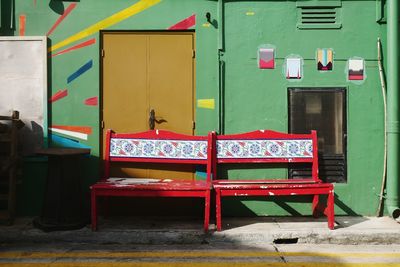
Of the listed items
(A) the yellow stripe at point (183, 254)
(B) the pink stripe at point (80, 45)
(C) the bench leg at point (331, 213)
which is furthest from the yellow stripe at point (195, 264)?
(B) the pink stripe at point (80, 45)

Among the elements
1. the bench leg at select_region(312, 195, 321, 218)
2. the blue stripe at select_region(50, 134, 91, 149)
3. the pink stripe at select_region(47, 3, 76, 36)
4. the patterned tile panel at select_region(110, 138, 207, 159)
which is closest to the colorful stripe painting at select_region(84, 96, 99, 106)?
the blue stripe at select_region(50, 134, 91, 149)

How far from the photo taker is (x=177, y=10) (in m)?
6.20

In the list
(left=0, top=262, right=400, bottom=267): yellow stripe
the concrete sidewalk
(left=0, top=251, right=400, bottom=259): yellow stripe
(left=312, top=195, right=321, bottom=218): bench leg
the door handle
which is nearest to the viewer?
(left=0, top=262, right=400, bottom=267): yellow stripe

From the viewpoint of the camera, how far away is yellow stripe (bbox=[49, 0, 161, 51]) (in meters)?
6.20

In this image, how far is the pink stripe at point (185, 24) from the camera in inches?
244

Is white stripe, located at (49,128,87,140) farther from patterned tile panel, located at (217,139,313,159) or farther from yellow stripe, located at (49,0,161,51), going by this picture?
patterned tile panel, located at (217,139,313,159)

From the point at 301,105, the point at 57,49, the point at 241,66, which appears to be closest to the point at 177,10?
the point at 241,66

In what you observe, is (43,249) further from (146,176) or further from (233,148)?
(233,148)

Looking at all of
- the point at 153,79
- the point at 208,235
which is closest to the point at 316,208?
the point at 208,235

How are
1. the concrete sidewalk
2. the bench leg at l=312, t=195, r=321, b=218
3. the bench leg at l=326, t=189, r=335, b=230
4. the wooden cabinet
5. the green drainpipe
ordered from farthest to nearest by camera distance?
the bench leg at l=312, t=195, r=321, b=218 → the green drainpipe → the wooden cabinet → the bench leg at l=326, t=189, r=335, b=230 → the concrete sidewalk

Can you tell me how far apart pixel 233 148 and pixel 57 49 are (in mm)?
2975

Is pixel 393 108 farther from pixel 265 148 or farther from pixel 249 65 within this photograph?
pixel 249 65

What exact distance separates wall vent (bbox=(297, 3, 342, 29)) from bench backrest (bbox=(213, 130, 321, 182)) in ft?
5.37

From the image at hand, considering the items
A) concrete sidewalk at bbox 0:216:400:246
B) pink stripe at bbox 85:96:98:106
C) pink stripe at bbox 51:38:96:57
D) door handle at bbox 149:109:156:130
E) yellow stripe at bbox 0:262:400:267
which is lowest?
yellow stripe at bbox 0:262:400:267
